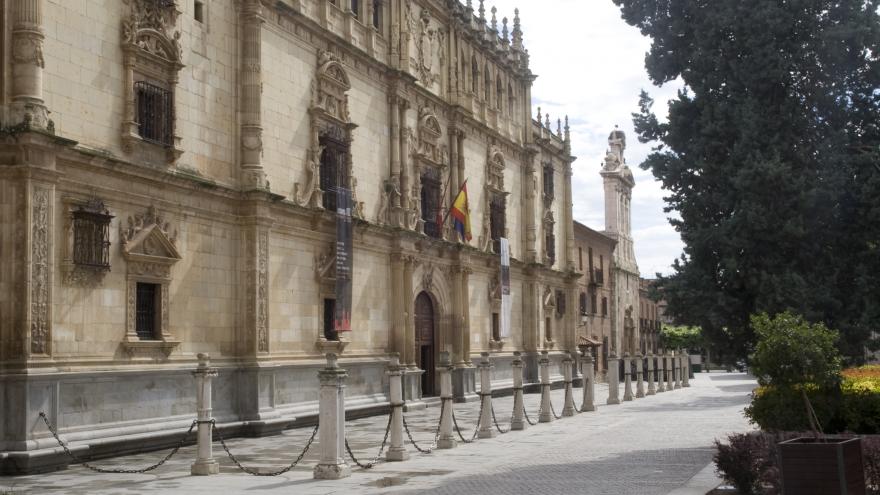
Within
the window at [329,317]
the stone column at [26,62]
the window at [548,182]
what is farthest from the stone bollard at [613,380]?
the stone column at [26,62]

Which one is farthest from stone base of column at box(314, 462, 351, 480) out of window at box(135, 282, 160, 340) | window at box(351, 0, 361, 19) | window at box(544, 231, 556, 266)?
window at box(544, 231, 556, 266)

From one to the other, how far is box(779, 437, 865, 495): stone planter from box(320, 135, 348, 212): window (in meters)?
16.6

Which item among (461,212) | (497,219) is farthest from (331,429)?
(497,219)

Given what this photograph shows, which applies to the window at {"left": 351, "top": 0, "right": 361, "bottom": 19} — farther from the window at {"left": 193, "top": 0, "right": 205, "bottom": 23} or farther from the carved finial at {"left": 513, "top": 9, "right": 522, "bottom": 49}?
Result: the carved finial at {"left": 513, "top": 9, "right": 522, "bottom": 49}

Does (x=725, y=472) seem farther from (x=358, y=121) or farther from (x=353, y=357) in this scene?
(x=358, y=121)

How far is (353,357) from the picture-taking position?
26.4 meters

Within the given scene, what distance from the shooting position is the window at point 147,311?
62.8ft

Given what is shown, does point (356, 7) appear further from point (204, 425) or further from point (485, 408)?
point (204, 425)

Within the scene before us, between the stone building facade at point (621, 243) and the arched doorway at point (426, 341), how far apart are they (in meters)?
29.6

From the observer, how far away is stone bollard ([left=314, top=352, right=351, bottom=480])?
1474 cm

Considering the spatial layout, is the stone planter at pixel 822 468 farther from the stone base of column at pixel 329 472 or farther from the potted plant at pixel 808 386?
the stone base of column at pixel 329 472

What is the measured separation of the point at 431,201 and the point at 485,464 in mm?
16923

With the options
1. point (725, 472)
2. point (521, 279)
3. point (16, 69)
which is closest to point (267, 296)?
point (16, 69)

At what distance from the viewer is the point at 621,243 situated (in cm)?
6562
